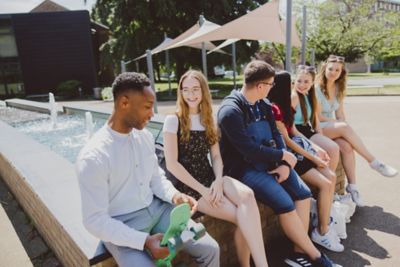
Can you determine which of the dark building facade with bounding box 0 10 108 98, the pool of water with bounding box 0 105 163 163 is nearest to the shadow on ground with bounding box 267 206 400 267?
the pool of water with bounding box 0 105 163 163

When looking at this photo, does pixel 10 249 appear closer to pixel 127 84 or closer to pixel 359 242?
pixel 127 84

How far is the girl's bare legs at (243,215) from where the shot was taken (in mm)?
2268

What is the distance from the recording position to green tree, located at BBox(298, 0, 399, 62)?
24.7 metres

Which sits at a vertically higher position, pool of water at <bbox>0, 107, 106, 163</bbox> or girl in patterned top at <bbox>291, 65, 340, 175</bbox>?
girl in patterned top at <bbox>291, 65, 340, 175</bbox>

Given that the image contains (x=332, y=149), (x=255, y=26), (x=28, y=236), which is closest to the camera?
(x=28, y=236)

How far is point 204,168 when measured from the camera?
106 inches

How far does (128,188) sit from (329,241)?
2.11 metres

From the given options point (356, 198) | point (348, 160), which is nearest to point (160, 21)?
point (348, 160)

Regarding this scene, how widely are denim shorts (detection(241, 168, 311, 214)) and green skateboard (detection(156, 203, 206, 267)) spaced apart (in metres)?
0.95

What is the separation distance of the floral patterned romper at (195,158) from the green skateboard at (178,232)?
2.76ft

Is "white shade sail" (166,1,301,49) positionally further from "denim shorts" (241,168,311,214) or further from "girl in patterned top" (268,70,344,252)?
"denim shorts" (241,168,311,214)

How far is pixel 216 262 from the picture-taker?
210 centimetres

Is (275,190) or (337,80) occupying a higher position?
(337,80)

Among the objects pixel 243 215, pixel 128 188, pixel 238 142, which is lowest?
pixel 243 215
